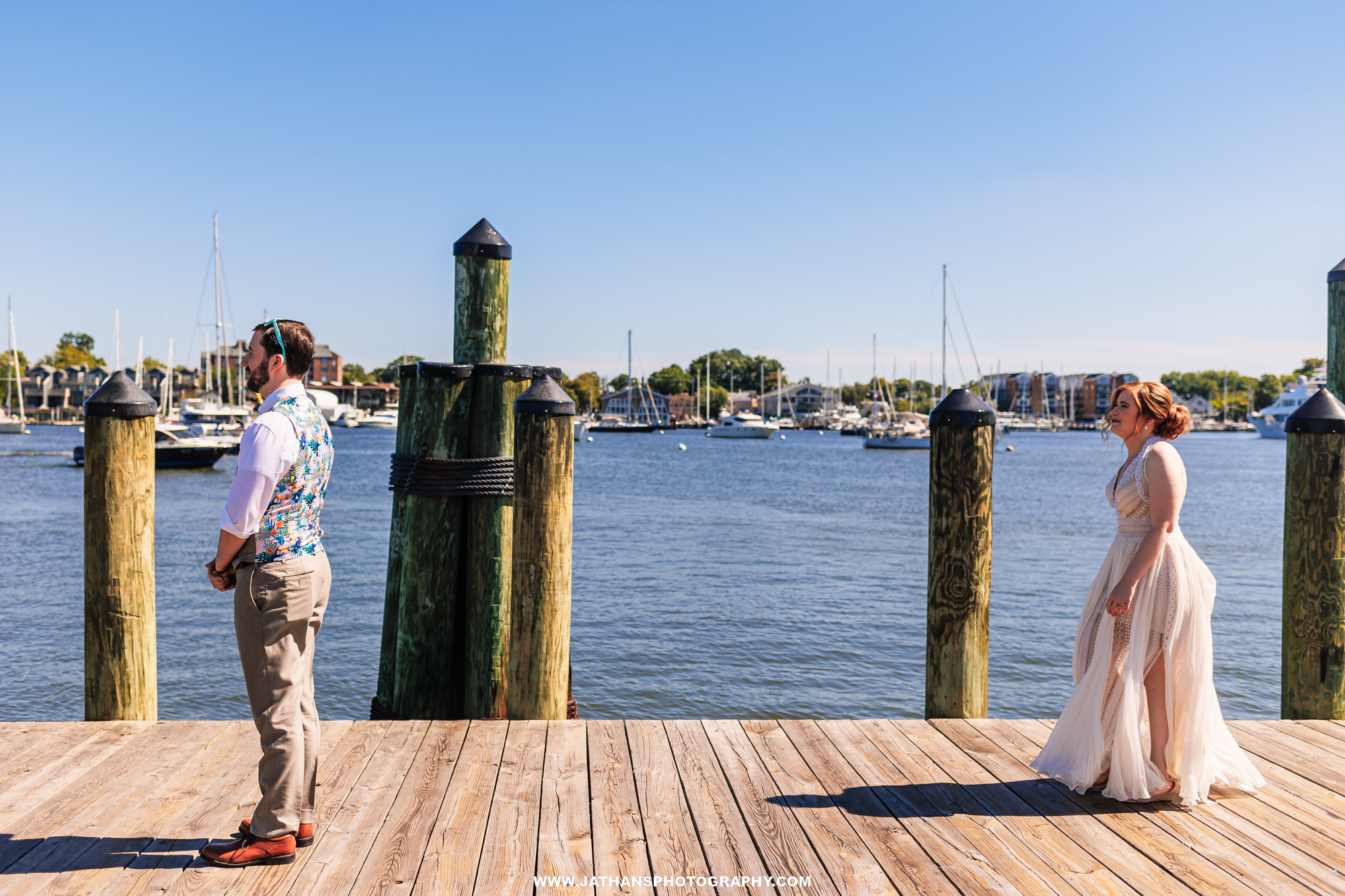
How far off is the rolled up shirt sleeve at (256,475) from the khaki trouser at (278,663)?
0.50ft

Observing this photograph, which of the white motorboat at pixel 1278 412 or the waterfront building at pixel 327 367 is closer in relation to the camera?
the white motorboat at pixel 1278 412

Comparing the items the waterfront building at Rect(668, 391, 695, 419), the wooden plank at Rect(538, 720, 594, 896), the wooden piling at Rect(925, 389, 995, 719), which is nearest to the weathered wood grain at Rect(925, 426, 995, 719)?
the wooden piling at Rect(925, 389, 995, 719)

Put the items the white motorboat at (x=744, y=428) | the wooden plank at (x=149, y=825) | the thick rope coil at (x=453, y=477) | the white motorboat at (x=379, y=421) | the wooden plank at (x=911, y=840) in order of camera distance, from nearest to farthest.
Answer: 1. the wooden plank at (x=149, y=825)
2. the wooden plank at (x=911, y=840)
3. the thick rope coil at (x=453, y=477)
4. the white motorboat at (x=744, y=428)
5. the white motorboat at (x=379, y=421)

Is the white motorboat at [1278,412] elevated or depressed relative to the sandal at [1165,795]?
elevated

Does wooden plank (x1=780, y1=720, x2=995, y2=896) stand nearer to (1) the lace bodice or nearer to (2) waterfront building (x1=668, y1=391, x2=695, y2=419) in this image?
(1) the lace bodice

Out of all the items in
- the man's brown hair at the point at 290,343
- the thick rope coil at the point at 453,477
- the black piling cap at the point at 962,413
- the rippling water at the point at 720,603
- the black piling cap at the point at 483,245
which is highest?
the black piling cap at the point at 483,245

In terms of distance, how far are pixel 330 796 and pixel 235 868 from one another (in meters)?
0.61

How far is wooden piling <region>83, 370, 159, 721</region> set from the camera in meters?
4.51

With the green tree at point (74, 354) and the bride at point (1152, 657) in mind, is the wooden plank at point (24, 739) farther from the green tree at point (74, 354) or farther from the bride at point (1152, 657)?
the green tree at point (74, 354)

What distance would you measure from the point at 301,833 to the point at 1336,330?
539cm

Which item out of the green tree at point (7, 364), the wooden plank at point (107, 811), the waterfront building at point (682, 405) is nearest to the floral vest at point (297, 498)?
the wooden plank at point (107, 811)

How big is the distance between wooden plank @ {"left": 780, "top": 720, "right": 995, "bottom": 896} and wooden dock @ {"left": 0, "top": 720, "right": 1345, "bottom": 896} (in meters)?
0.01

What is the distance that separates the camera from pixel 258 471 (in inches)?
121

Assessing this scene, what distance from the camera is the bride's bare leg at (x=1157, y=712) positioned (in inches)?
154
